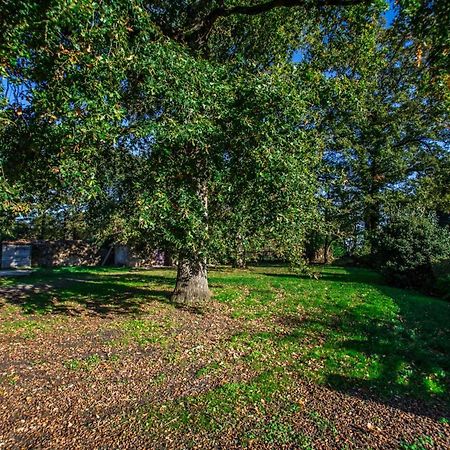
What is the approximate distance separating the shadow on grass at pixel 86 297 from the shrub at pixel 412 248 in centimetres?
810

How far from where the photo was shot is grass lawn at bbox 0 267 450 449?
339 cm

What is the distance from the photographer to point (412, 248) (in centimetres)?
1297

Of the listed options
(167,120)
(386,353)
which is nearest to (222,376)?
(386,353)

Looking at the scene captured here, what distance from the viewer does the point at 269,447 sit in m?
3.17

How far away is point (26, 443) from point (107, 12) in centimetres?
449

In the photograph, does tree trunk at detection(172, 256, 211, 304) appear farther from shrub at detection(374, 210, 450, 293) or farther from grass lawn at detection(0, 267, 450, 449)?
shrub at detection(374, 210, 450, 293)

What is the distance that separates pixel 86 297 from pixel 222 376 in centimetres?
640

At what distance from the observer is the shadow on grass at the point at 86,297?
27.2 ft

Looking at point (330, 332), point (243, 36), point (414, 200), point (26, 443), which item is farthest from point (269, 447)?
point (414, 200)

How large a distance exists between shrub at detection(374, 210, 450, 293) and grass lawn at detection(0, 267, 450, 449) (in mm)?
4515

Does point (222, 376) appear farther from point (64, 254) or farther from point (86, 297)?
point (64, 254)

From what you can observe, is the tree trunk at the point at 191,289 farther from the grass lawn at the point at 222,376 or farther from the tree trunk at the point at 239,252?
the tree trunk at the point at 239,252

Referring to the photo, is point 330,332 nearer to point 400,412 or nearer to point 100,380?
point 400,412

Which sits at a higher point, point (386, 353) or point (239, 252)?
point (239, 252)
